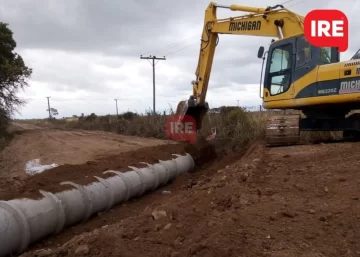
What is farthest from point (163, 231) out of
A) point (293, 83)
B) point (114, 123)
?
point (114, 123)

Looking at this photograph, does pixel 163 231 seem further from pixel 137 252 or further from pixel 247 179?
pixel 247 179

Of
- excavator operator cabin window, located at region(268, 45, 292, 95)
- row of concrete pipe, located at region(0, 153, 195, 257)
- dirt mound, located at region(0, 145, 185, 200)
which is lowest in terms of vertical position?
row of concrete pipe, located at region(0, 153, 195, 257)

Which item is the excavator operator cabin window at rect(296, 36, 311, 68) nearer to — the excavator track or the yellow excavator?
the yellow excavator

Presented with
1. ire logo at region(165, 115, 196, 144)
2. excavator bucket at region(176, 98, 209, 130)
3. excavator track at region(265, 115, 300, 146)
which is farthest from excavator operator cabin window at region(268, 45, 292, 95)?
ire logo at region(165, 115, 196, 144)

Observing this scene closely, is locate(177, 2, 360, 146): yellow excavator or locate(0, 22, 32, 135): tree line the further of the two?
locate(0, 22, 32, 135): tree line

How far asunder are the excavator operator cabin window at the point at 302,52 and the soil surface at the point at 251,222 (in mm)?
3514

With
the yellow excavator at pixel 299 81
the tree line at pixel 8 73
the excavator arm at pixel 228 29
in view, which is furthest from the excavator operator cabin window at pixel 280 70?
the tree line at pixel 8 73

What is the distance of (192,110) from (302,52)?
4667mm

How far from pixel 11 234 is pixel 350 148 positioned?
637 cm

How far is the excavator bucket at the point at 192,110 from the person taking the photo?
1411 centimetres

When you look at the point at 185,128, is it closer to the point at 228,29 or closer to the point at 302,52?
the point at 228,29

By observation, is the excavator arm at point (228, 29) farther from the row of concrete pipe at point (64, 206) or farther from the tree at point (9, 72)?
the tree at point (9, 72)

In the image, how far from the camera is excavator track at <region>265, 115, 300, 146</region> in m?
10.8

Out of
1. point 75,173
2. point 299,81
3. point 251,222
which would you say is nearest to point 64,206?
point 75,173
